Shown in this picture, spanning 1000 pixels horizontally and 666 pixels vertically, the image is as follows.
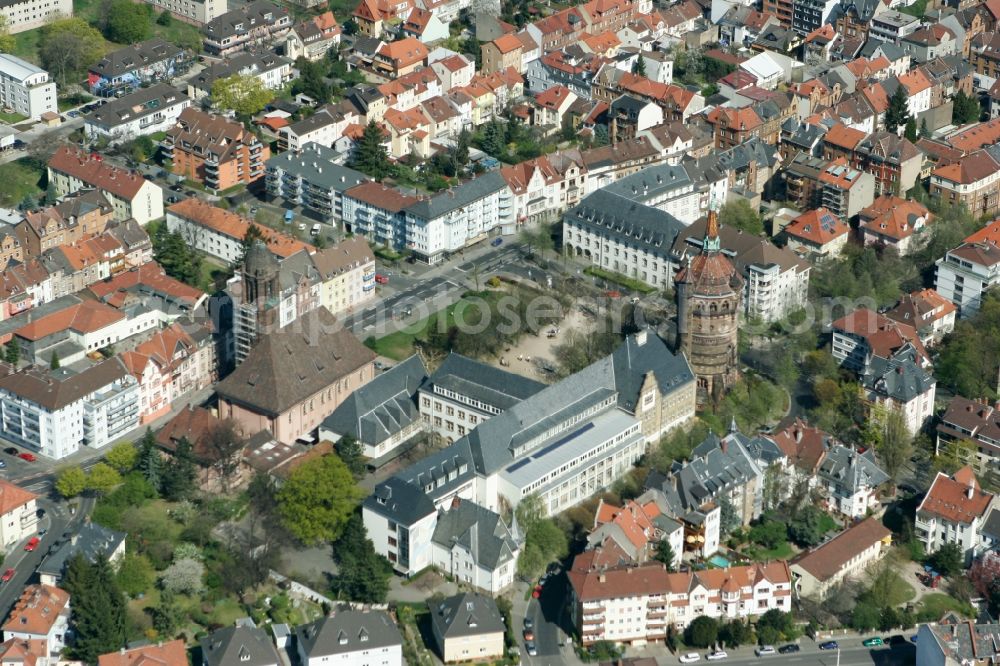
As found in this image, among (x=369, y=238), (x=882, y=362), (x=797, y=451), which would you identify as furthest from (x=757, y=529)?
(x=369, y=238)

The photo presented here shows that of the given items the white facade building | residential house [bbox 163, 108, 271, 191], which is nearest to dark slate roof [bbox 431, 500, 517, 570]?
residential house [bbox 163, 108, 271, 191]

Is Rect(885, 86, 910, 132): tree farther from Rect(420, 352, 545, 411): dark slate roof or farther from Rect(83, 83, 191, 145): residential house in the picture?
Rect(83, 83, 191, 145): residential house

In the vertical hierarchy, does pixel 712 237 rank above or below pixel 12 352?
above

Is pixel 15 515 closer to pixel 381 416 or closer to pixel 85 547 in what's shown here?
pixel 85 547

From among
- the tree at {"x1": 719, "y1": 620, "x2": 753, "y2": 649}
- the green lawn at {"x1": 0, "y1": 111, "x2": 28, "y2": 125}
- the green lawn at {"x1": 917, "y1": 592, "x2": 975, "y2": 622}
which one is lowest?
the green lawn at {"x1": 917, "y1": 592, "x2": 975, "y2": 622}

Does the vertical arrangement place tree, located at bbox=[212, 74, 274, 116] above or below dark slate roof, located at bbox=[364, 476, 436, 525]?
above


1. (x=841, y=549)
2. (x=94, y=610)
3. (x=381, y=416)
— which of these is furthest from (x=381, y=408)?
(x=841, y=549)
